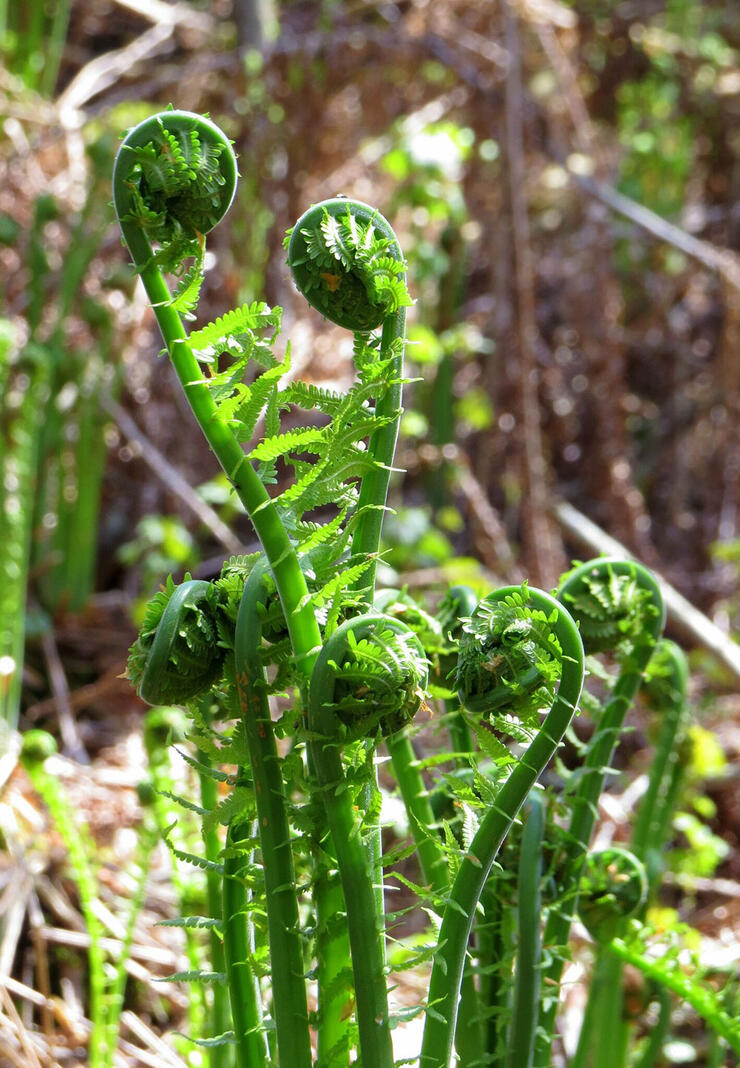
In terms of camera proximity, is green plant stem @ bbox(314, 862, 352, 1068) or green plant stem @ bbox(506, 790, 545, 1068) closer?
green plant stem @ bbox(314, 862, 352, 1068)

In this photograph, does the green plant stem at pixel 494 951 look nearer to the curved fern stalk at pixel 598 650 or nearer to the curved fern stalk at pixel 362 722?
the curved fern stalk at pixel 598 650

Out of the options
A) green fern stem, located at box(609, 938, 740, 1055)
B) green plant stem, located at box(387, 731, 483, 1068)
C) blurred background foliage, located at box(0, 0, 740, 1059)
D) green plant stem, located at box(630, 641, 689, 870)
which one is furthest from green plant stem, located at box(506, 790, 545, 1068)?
blurred background foliage, located at box(0, 0, 740, 1059)

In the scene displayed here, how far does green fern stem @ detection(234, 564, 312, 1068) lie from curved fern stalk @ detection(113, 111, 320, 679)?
3 cm

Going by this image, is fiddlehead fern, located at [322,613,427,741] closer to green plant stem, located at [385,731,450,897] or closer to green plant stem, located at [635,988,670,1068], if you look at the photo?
green plant stem, located at [385,731,450,897]

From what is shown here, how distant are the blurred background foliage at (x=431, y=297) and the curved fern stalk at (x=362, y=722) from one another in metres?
1.58

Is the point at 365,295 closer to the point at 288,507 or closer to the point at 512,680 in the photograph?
the point at 288,507

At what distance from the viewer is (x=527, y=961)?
877 mm

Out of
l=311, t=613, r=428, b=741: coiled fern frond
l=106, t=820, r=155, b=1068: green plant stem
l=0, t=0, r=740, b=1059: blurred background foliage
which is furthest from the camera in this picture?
l=0, t=0, r=740, b=1059: blurred background foliage

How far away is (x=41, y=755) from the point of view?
58.7 inches

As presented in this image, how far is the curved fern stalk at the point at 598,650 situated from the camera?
3.01ft

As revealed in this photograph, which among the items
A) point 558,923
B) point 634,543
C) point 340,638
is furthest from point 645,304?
point 340,638

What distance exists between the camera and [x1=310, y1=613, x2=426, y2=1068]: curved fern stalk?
661 millimetres

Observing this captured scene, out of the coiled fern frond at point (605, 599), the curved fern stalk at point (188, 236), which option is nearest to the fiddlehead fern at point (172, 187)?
the curved fern stalk at point (188, 236)

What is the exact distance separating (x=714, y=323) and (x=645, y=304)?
258 mm
